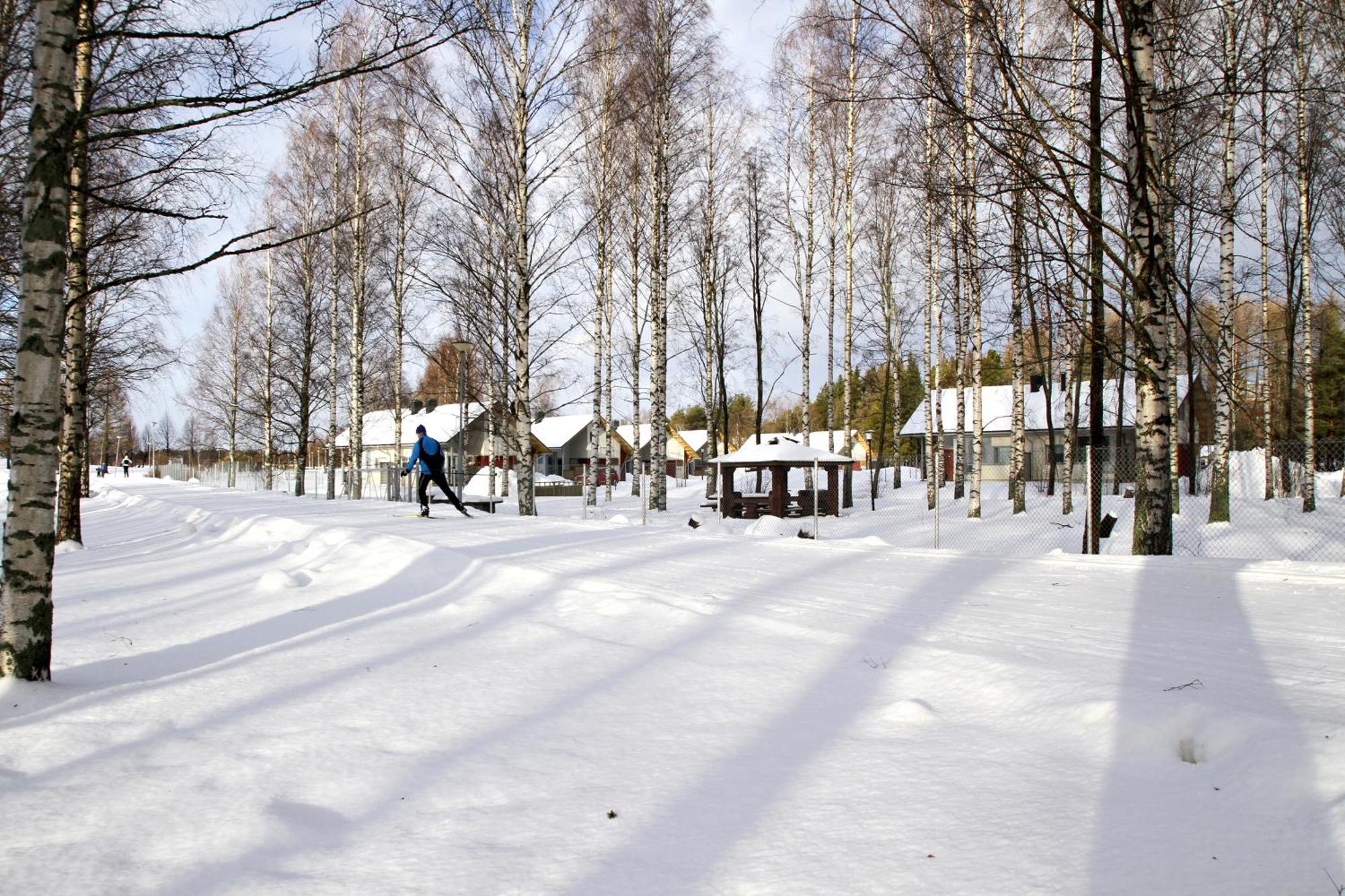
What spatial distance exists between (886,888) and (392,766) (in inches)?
76.3

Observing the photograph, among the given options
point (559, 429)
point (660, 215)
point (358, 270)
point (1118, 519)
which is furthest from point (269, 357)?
point (1118, 519)

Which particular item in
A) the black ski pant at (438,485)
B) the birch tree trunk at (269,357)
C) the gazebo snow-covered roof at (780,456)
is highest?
the birch tree trunk at (269,357)

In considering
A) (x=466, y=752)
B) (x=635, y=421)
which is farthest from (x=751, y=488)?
(x=466, y=752)

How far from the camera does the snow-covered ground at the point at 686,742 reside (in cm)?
238

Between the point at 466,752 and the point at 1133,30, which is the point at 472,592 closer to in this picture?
the point at 466,752

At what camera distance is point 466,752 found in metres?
3.31

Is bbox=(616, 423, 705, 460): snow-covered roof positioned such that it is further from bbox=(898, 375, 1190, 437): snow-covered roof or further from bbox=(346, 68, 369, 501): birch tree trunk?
bbox=(346, 68, 369, 501): birch tree trunk

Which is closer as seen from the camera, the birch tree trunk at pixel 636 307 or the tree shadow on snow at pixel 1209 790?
the tree shadow on snow at pixel 1209 790

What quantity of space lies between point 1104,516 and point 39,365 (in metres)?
17.6

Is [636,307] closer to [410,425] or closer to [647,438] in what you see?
[410,425]

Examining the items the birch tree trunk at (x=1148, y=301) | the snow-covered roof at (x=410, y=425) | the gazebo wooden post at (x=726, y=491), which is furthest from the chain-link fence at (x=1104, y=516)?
the snow-covered roof at (x=410, y=425)

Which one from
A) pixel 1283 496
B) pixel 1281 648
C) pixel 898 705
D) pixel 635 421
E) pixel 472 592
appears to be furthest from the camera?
pixel 635 421

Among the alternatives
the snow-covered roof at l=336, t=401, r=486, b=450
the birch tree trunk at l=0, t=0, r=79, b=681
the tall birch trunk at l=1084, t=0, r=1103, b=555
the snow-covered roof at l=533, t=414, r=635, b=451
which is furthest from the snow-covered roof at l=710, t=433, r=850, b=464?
Answer: the snow-covered roof at l=533, t=414, r=635, b=451

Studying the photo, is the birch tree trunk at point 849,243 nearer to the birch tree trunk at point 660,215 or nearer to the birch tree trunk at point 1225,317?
the birch tree trunk at point 660,215
